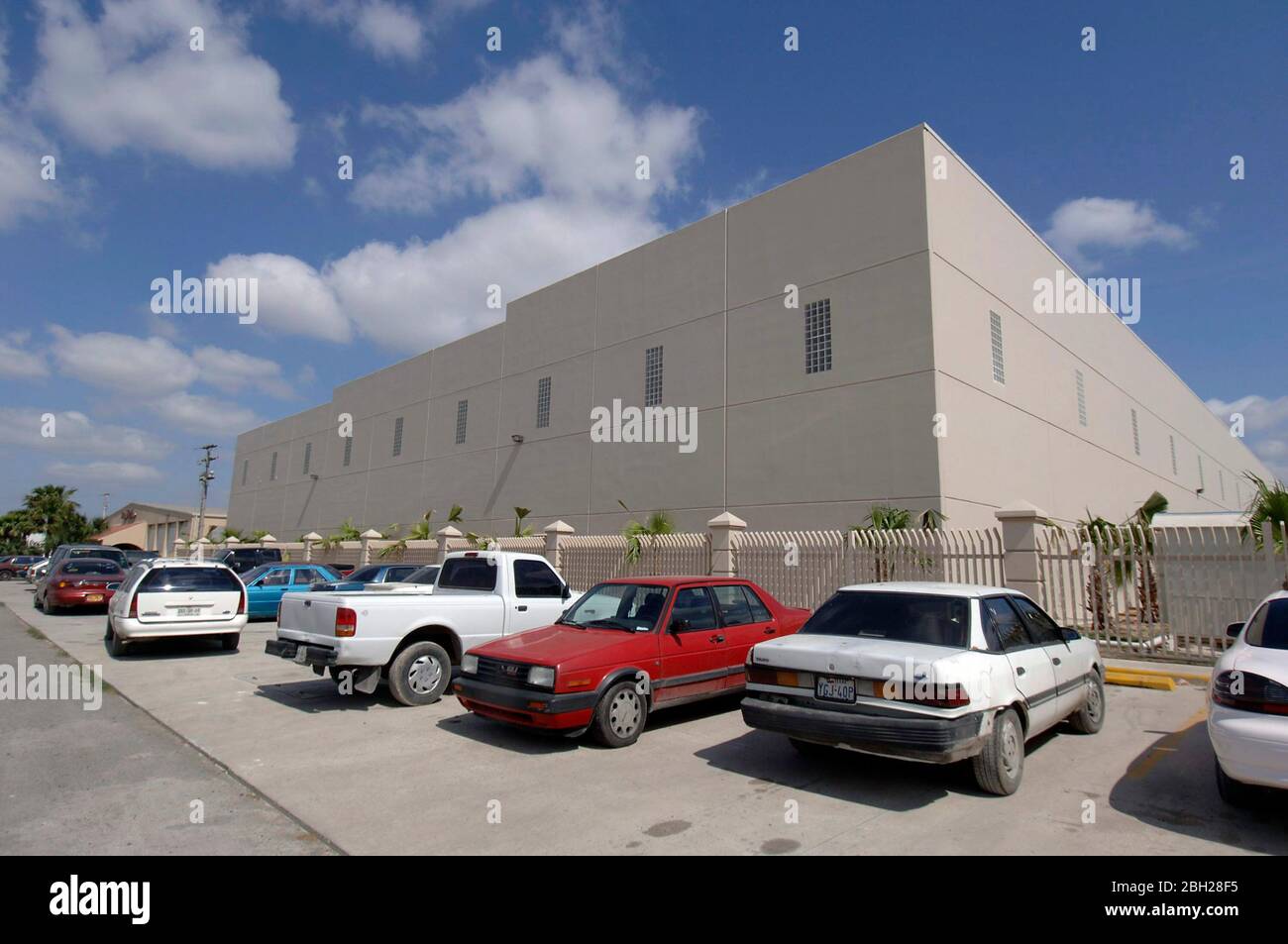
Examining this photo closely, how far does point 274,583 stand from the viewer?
18.1m

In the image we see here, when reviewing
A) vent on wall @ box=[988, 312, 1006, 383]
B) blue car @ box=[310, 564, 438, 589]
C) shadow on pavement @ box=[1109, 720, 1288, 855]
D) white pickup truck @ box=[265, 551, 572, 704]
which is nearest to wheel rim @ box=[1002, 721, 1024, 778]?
shadow on pavement @ box=[1109, 720, 1288, 855]

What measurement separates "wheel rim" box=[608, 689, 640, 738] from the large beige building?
1167 cm

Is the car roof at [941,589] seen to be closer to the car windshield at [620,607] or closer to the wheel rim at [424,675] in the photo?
the car windshield at [620,607]

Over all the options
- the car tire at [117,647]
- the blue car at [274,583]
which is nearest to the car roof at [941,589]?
the car tire at [117,647]

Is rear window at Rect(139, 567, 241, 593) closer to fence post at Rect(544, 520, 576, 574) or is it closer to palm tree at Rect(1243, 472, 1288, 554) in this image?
fence post at Rect(544, 520, 576, 574)

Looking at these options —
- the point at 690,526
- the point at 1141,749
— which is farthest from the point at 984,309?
the point at 1141,749

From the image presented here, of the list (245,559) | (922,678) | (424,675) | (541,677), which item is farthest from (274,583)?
(922,678)

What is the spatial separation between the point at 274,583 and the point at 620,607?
13.3 m

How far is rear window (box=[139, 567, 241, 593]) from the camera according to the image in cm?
1227

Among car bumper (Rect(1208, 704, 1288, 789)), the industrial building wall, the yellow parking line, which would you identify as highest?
the industrial building wall

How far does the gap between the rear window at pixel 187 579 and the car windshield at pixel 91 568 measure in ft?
35.3

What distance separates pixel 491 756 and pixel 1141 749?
5908 mm

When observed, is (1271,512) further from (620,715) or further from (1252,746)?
(620,715)
